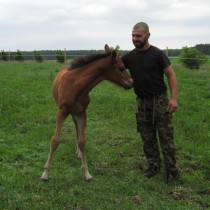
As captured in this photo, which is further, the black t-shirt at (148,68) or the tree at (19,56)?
the tree at (19,56)

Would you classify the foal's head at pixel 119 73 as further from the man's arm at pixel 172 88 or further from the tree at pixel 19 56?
the tree at pixel 19 56

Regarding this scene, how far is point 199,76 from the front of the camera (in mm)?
18188

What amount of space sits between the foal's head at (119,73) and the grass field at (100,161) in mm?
1480

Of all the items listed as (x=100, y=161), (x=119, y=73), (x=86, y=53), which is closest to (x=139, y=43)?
(x=119, y=73)

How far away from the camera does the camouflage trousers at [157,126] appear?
5691 millimetres

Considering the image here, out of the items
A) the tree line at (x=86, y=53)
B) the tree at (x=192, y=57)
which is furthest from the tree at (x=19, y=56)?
the tree at (x=192, y=57)

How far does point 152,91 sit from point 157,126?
1.82 feet

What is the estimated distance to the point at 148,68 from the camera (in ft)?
18.2

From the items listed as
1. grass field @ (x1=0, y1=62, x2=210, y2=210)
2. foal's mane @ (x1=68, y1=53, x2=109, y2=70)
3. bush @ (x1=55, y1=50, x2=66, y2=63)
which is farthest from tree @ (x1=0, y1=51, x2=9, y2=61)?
foal's mane @ (x1=68, y1=53, x2=109, y2=70)

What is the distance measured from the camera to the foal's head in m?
5.53

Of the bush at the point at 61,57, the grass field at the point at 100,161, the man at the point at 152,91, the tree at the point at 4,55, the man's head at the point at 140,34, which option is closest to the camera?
the grass field at the point at 100,161

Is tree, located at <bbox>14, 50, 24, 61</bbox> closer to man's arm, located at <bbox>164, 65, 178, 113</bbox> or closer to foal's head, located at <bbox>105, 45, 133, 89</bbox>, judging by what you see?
foal's head, located at <bbox>105, 45, 133, 89</bbox>

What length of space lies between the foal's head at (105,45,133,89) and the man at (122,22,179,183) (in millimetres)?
198

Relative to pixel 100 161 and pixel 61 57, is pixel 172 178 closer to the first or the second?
pixel 100 161
